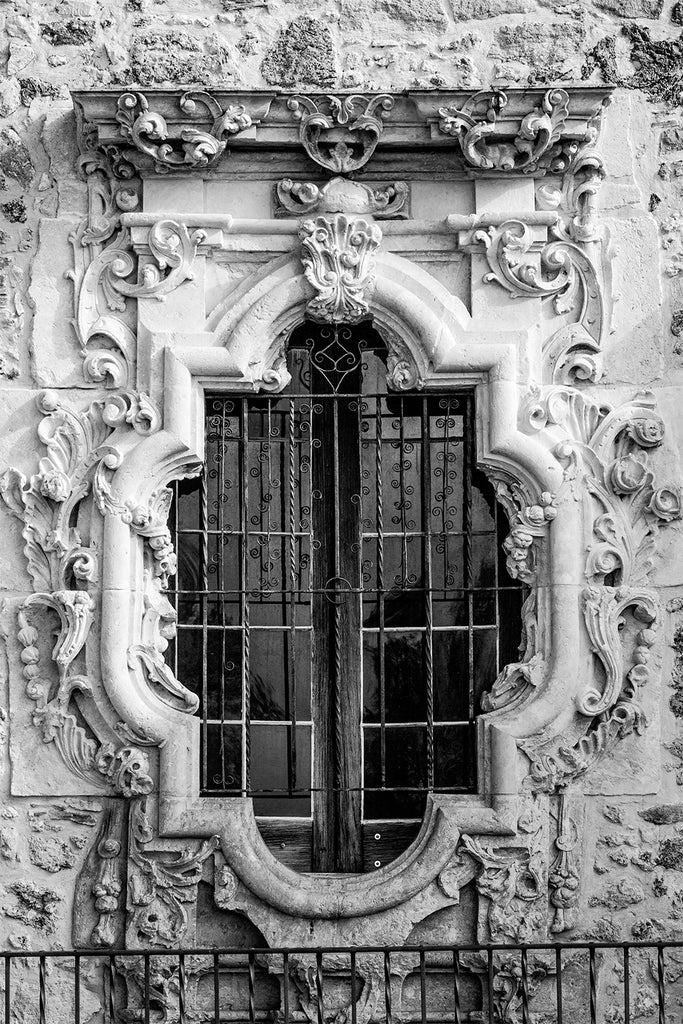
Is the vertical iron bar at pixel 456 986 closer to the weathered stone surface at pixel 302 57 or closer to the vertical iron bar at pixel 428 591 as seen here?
the vertical iron bar at pixel 428 591

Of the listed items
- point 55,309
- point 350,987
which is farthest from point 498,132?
point 350,987

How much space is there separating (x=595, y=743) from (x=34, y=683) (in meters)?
2.22

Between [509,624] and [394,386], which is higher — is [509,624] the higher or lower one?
the lower one

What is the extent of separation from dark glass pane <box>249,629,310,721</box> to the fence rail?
0.96m

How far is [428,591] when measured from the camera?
5742 millimetres

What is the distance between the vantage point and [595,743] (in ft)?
18.2

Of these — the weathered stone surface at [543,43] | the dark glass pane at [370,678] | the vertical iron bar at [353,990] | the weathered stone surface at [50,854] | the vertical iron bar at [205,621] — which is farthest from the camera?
the weathered stone surface at [543,43]

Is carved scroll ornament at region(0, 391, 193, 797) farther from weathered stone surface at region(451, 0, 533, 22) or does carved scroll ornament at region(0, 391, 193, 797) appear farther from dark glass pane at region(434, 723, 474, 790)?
weathered stone surface at region(451, 0, 533, 22)

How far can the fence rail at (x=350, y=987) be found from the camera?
5414 millimetres

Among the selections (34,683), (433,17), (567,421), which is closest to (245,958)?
(34,683)

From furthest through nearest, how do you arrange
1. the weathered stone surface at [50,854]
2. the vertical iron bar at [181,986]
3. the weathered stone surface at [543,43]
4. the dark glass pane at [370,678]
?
the weathered stone surface at [543,43] → the dark glass pane at [370,678] → the weathered stone surface at [50,854] → the vertical iron bar at [181,986]

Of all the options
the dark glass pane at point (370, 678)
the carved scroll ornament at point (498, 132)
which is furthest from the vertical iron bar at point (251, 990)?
the carved scroll ornament at point (498, 132)

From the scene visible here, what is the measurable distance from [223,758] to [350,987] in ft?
3.32

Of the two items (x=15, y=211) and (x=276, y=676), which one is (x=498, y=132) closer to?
(x=15, y=211)
